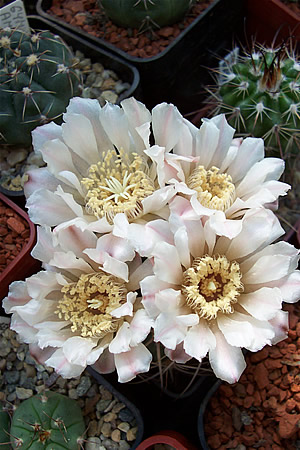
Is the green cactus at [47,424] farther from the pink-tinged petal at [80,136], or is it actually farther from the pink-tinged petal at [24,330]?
the pink-tinged petal at [80,136]

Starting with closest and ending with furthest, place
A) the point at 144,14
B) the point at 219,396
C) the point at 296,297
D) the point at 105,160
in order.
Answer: the point at 296,297
the point at 105,160
the point at 219,396
the point at 144,14

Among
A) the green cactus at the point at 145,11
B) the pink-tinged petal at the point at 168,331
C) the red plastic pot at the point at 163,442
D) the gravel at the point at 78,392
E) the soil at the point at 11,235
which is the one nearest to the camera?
the pink-tinged petal at the point at 168,331

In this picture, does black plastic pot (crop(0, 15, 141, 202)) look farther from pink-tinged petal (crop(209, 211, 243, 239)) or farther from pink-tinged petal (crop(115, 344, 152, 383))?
pink-tinged petal (crop(115, 344, 152, 383))

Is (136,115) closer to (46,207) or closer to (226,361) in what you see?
(46,207)

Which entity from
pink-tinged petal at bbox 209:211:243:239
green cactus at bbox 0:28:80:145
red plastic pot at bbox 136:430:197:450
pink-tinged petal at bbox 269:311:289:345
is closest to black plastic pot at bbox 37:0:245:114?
green cactus at bbox 0:28:80:145

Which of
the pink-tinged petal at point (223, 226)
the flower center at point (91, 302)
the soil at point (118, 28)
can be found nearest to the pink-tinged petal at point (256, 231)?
the pink-tinged petal at point (223, 226)

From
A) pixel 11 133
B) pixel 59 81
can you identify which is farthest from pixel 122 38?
pixel 11 133

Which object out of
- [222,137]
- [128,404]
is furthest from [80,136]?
[128,404]

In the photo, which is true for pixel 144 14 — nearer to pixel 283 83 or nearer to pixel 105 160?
pixel 283 83
